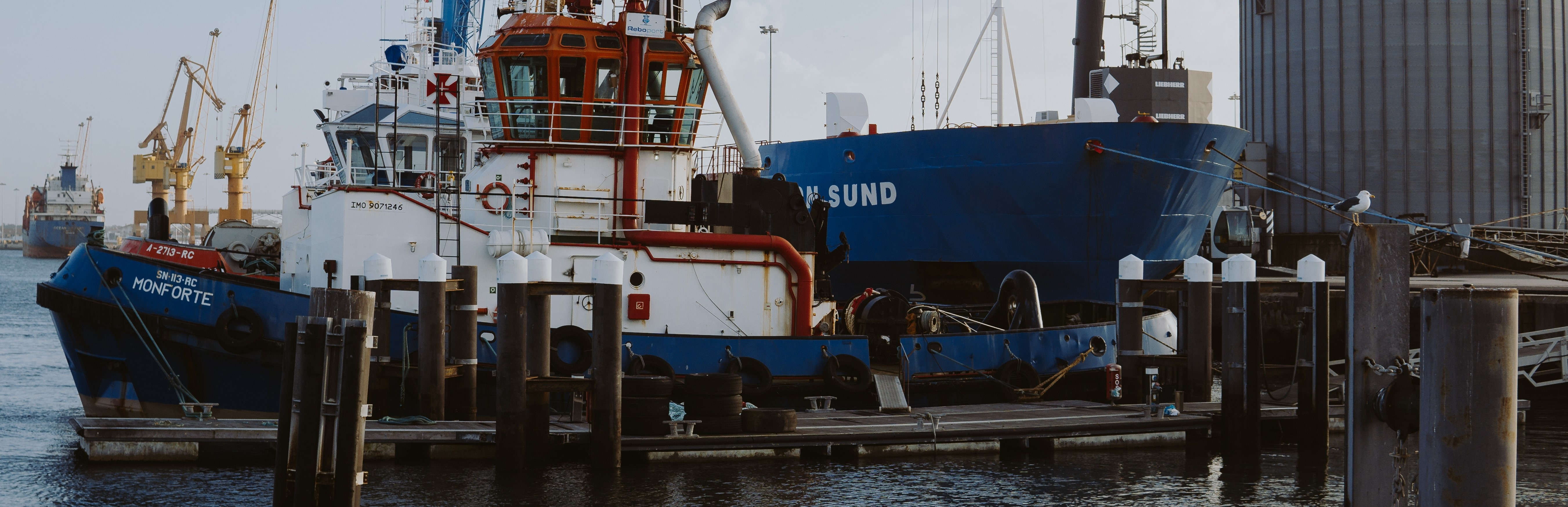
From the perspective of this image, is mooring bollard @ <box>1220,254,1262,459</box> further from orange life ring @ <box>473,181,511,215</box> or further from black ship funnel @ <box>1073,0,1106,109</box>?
black ship funnel @ <box>1073,0,1106,109</box>

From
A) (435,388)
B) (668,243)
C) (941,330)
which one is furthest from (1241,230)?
(435,388)

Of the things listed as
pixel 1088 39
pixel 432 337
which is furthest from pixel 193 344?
pixel 1088 39

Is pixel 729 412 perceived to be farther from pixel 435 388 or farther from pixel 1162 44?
pixel 1162 44

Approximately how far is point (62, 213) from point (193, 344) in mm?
133500

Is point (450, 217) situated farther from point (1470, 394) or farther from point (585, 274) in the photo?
point (1470, 394)

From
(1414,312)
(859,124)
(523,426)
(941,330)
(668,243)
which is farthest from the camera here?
(859,124)

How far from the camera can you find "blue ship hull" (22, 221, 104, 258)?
123 meters

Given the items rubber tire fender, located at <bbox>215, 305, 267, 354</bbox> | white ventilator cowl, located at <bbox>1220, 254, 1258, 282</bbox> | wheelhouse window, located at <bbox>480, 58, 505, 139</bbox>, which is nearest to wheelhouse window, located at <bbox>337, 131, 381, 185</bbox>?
wheelhouse window, located at <bbox>480, 58, 505, 139</bbox>

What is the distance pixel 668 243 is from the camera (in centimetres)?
1327

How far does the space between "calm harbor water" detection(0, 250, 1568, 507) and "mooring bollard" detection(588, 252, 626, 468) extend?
0.77 feet

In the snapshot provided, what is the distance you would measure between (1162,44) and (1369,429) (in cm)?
2997

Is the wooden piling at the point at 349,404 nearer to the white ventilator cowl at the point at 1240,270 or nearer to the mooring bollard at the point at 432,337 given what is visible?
the mooring bollard at the point at 432,337

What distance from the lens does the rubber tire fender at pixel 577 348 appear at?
1239 cm

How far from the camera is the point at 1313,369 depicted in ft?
41.8
